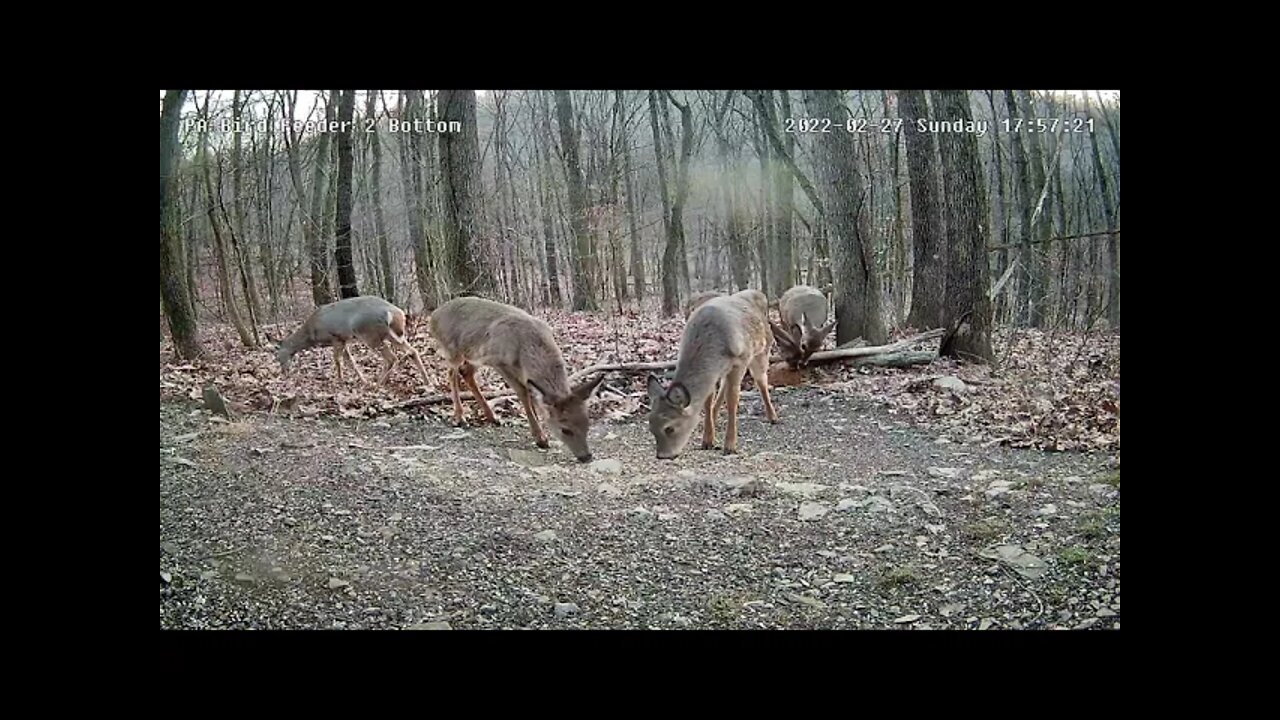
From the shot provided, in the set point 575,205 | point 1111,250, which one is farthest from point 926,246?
point 575,205

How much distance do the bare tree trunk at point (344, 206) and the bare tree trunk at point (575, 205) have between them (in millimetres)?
623

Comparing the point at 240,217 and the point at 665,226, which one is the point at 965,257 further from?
the point at 240,217

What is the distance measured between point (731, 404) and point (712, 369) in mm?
122

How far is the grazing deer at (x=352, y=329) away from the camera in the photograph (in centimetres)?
312

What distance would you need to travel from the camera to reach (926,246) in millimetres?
3166

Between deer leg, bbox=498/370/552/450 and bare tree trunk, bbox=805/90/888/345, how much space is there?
0.97 m

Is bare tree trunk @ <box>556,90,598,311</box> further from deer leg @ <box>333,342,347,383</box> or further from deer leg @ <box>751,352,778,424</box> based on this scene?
deer leg @ <box>333,342,347,383</box>

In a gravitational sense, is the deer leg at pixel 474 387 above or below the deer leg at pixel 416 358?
below

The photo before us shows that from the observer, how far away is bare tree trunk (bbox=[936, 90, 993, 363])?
310 cm

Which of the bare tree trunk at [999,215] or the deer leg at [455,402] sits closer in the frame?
the bare tree trunk at [999,215]

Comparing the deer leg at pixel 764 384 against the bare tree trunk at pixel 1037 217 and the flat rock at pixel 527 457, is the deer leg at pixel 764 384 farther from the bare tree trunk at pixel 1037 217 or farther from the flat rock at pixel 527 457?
the bare tree trunk at pixel 1037 217

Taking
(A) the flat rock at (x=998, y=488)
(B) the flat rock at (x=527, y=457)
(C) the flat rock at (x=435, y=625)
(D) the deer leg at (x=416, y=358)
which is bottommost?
(C) the flat rock at (x=435, y=625)

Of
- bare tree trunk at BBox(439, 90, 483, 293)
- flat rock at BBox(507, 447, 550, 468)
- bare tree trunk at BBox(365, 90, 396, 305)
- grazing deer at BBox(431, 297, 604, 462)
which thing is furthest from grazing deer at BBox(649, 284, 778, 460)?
bare tree trunk at BBox(365, 90, 396, 305)

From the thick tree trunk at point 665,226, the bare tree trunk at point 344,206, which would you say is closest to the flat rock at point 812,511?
the thick tree trunk at point 665,226
